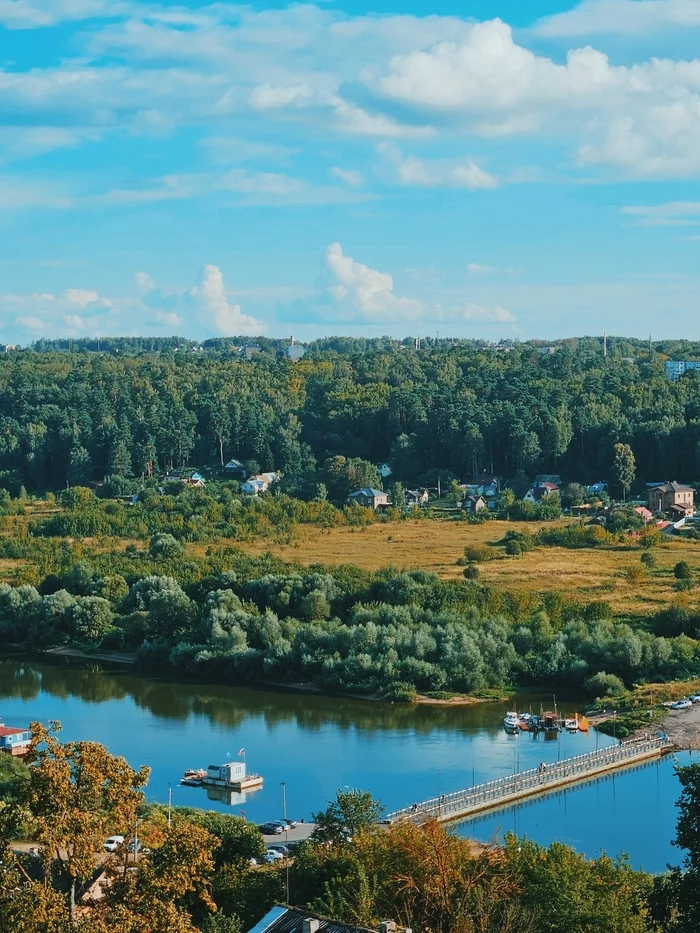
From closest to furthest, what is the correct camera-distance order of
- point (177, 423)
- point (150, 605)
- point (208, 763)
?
point (208, 763), point (150, 605), point (177, 423)

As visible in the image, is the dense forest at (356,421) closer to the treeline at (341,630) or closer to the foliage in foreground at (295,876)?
the treeline at (341,630)

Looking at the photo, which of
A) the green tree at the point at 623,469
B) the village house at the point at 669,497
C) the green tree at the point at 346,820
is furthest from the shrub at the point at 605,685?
the green tree at the point at 623,469

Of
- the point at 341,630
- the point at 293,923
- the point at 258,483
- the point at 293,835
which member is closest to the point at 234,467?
the point at 258,483

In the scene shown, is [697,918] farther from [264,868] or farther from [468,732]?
[468,732]

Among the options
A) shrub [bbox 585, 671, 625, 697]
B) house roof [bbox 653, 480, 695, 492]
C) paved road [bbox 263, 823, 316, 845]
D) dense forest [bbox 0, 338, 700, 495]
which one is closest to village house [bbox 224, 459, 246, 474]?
dense forest [bbox 0, 338, 700, 495]

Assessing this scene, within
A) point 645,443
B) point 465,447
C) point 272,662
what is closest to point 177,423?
point 465,447

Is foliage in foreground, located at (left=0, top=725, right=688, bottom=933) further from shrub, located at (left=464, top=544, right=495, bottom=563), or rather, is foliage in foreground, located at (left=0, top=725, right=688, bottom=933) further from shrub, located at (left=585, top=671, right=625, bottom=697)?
shrub, located at (left=464, top=544, right=495, bottom=563)

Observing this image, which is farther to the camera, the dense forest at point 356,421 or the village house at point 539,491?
the dense forest at point 356,421
